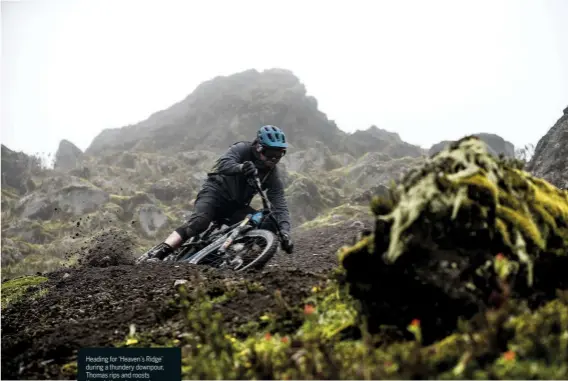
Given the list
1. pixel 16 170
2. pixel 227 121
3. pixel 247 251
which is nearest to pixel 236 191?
pixel 247 251

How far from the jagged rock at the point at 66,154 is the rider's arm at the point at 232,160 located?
220 feet

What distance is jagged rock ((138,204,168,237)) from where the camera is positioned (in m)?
32.0

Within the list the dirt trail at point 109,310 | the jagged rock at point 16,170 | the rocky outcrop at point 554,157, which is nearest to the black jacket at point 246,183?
the dirt trail at point 109,310

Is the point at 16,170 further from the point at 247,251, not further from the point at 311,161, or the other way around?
the point at 247,251

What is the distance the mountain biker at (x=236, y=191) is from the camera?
8.77m

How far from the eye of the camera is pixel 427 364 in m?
2.39

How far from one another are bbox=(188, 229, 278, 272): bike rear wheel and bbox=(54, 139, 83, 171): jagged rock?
222 feet

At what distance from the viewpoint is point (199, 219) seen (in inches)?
357

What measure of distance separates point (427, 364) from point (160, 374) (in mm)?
1828

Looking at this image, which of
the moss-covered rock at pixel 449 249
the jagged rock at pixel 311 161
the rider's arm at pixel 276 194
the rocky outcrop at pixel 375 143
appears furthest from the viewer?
the rocky outcrop at pixel 375 143

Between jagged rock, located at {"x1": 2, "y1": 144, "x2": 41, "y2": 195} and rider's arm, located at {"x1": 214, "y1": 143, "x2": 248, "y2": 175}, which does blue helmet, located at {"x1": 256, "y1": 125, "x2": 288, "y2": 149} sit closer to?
rider's arm, located at {"x1": 214, "y1": 143, "x2": 248, "y2": 175}

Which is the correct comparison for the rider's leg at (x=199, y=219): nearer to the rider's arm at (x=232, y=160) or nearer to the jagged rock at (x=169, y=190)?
the rider's arm at (x=232, y=160)

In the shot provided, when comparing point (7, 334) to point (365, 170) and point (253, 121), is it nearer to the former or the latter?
point (365, 170)

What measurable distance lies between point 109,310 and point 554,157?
27.3 feet
